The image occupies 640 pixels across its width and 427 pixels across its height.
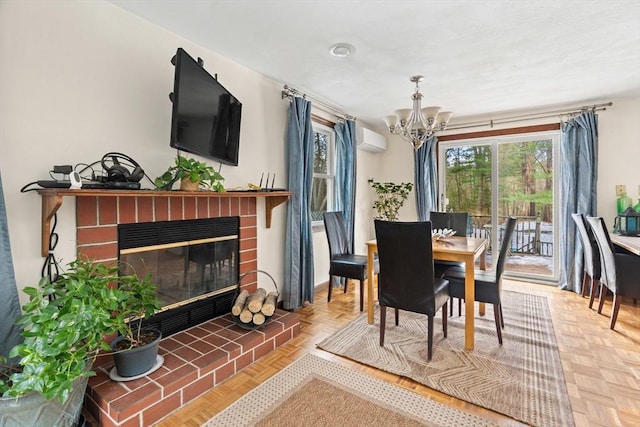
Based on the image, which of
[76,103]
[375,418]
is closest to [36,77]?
[76,103]

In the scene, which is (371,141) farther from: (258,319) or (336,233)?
(258,319)

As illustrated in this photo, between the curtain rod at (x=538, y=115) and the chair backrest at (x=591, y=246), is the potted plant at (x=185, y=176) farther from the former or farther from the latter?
the curtain rod at (x=538, y=115)

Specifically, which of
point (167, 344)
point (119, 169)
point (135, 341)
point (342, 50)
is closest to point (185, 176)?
point (119, 169)

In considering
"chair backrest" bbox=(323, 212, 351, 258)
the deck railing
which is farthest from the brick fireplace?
the deck railing

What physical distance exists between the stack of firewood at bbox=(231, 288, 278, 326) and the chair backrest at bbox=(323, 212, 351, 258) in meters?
1.08

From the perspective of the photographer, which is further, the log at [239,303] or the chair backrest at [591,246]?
the chair backrest at [591,246]

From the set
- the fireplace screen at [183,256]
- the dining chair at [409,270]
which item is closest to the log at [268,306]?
the fireplace screen at [183,256]

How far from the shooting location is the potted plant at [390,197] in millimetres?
4684

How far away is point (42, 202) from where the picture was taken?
1577 millimetres

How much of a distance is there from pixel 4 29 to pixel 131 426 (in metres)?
2.01

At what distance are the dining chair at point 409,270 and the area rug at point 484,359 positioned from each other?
222 millimetres

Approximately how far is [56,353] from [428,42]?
2808mm

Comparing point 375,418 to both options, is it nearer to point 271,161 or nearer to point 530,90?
point 271,161

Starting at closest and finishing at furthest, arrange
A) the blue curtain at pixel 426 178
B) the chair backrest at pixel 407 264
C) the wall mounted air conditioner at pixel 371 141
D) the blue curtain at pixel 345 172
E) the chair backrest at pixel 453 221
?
the chair backrest at pixel 407 264 → the chair backrest at pixel 453 221 → the blue curtain at pixel 345 172 → the wall mounted air conditioner at pixel 371 141 → the blue curtain at pixel 426 178
